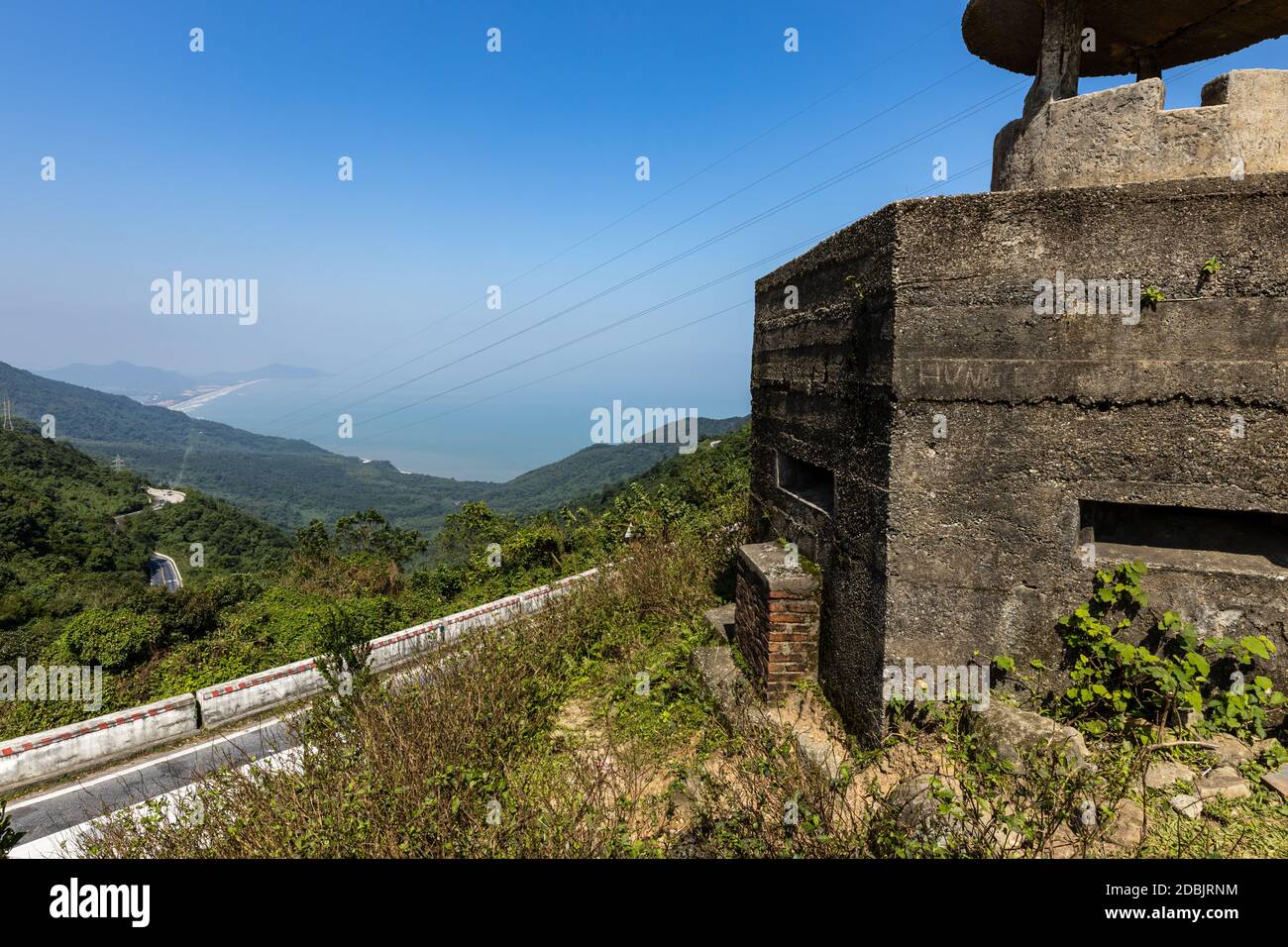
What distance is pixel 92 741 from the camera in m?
7.03

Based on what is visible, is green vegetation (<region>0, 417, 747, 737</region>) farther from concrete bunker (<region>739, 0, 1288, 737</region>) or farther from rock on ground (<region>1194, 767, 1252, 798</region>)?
rock on ground (<region>1194, 767, 1252, 798</region>)

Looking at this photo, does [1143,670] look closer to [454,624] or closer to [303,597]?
[454,624]

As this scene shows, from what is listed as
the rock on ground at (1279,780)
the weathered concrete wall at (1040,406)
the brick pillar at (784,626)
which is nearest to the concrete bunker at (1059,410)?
the weathered concrete wall at (1040,406)

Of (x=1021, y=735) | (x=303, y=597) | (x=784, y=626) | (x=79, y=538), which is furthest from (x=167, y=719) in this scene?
(x=79, y=538)

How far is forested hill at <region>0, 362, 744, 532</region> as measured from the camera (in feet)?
258

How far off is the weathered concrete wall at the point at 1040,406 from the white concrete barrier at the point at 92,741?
7.91 meters

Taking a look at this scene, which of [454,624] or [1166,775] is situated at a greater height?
[1166,775]

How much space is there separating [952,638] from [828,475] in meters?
1.86

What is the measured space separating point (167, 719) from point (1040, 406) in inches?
370

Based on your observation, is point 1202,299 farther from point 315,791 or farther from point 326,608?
point 326,608

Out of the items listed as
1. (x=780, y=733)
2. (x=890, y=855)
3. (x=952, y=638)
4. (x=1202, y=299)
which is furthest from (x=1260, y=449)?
(x=780, y=733)

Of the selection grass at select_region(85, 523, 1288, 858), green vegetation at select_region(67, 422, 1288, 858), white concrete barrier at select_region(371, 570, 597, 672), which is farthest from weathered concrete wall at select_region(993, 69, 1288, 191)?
white concrete barrier at select_region(371, 570, 597, 672)

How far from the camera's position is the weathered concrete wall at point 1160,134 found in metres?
3.33
